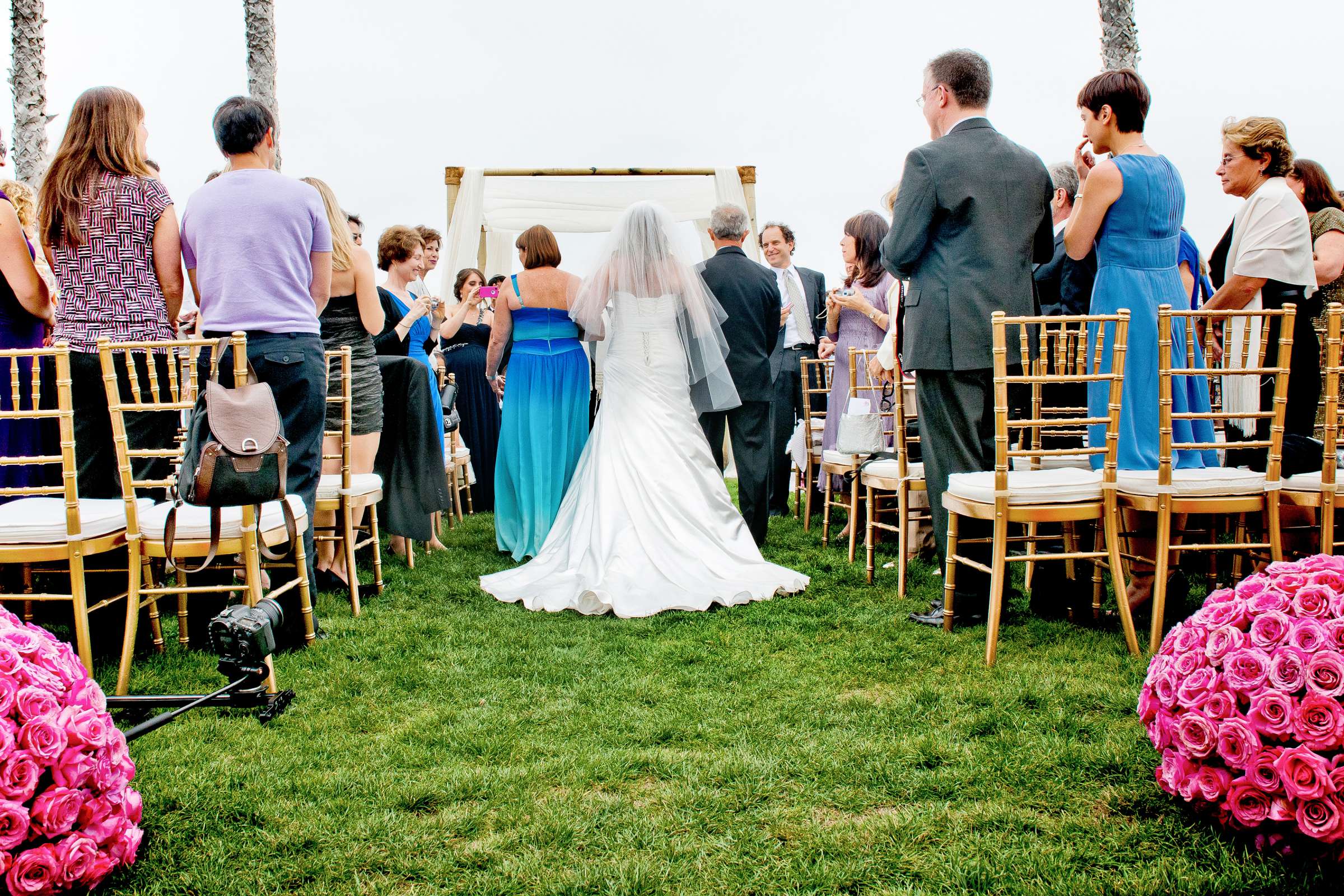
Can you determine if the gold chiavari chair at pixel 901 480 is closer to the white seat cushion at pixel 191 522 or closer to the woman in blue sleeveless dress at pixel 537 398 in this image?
the woman in blue sleeveless dress at pixel 537 398

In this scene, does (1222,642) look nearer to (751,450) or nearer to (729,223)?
(751,450)

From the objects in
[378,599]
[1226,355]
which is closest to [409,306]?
[378,599]

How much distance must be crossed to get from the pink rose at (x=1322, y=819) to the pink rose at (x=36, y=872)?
2.38m

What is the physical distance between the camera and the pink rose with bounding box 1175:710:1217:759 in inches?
81.6

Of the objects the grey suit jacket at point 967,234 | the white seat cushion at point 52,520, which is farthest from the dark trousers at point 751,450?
the white seat cushion at point 52,520

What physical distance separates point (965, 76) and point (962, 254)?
716mm

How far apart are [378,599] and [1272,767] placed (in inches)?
156

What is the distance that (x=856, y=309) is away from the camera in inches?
237

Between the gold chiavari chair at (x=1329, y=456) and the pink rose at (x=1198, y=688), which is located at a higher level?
the gold chiavari chair at (x=1329, y=456)

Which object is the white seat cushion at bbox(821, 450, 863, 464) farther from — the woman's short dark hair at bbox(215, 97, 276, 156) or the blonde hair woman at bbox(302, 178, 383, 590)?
the woman's short dark hair at bbox(215, 97, 276, 156)

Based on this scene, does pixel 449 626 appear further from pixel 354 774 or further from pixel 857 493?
pixel 857 493

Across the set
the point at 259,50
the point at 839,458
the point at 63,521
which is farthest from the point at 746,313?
the point at 259,50

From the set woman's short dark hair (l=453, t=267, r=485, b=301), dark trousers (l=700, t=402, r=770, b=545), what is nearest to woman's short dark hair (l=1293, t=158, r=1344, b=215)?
dark trousers (l=700, t=402, r=770, b=545)

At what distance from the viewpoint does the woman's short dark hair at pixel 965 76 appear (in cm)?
399
